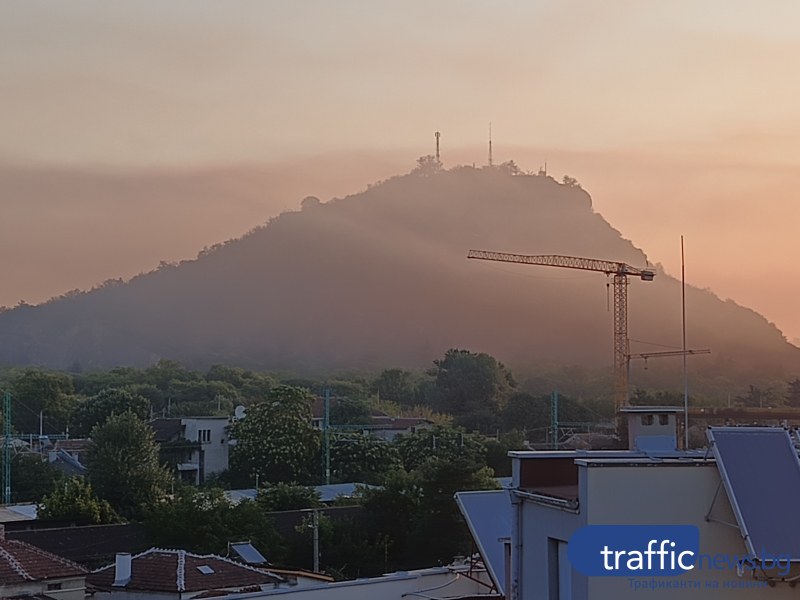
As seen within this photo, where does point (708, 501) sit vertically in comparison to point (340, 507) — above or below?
above

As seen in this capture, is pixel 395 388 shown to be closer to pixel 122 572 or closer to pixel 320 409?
pixel 320 409

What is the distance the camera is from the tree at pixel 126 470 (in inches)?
1938

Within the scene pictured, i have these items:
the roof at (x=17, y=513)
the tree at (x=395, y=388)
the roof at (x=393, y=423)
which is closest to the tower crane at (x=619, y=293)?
the roof at (x=393, y=423)

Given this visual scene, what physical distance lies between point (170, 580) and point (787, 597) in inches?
636

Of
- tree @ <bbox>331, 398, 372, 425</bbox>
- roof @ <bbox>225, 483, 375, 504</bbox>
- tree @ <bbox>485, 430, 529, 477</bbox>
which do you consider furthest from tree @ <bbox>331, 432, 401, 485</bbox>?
tree @ <bbox>331, 398, 372, 425</bbox>

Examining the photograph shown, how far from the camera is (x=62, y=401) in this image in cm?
10025

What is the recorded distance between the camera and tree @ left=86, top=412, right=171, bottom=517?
161 ft

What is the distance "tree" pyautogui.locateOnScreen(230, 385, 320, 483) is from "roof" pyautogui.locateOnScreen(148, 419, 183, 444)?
25.2 ft

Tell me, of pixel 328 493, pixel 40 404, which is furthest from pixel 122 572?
pixel 40 404

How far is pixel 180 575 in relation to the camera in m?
22.4

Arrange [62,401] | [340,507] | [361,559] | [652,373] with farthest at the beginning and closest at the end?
[652,373], [62,401], [340,507], [361,559]

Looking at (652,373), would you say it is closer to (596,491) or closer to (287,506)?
(287,506)

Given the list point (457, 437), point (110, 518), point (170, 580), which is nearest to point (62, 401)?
point (457, 437)

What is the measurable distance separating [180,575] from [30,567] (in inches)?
120
